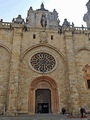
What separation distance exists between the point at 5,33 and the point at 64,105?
1113 cm

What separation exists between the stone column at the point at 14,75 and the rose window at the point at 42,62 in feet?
6.89

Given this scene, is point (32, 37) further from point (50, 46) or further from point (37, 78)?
point (37, 78)

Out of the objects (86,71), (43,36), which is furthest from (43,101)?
(43,36)

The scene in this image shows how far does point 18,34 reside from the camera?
18641 millimetres

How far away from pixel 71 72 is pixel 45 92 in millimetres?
3961

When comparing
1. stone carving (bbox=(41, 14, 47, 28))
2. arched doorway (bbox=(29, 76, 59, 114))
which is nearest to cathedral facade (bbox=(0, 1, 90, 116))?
arched doorway (bbox=(29, 76, 59, 114))

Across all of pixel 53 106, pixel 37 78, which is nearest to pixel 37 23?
pixel 37 78

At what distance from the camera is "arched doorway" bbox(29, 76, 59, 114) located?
659 inches

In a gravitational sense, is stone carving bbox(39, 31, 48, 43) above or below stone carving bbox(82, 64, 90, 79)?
above

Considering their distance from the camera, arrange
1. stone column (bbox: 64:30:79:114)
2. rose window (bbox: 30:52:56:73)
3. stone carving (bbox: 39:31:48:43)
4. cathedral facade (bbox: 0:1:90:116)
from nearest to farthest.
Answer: stone column (bbox: 64:30:79:114) → cathedral facade (bbox: 0:1:90:116) → rose window (bbox: 30:52:56:73) → stone carving (bbox: 39:31:48:43)

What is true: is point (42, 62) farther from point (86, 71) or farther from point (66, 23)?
point (66, 23)

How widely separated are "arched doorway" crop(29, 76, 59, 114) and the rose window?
1.15m

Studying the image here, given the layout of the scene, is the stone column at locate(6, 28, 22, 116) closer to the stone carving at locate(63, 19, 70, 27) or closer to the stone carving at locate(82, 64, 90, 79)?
the stone carving at locate(63, 19, 70, 27)

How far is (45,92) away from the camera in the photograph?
18.1 metres
